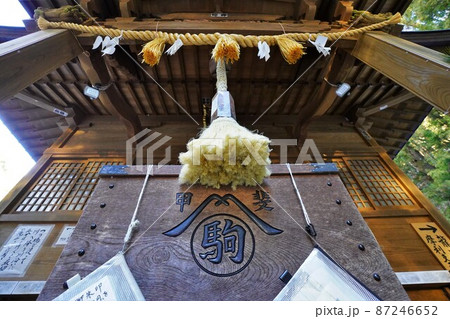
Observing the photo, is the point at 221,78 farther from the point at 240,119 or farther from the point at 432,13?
the point at 432,13

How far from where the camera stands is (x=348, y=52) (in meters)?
3.41

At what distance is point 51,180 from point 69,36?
3.31 metres

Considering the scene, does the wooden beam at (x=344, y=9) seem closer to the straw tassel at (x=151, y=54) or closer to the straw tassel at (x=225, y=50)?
the straw tassel at (x=225, y=50)

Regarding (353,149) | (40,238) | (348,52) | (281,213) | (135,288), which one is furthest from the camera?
(353,149)

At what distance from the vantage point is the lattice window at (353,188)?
453 cm

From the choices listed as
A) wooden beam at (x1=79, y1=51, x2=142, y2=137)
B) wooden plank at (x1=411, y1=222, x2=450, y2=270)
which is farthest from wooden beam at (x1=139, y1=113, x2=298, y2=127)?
wooden plank at (x1=411, y1=222, x2=450, y2=270)

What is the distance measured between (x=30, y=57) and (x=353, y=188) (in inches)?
231

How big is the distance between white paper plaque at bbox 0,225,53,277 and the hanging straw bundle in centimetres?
371

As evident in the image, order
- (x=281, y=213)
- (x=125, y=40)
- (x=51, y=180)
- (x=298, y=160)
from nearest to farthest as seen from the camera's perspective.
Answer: (x=281, y=213)
(x=125, y=40)
(x=51, y=180)
(x=298, y=160)

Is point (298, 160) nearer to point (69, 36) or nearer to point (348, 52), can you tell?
point (348, 52)

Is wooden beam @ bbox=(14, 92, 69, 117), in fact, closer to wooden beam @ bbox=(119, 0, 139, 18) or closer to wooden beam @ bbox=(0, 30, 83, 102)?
wooden beam @ bbox=(0, 30, 83, 102)

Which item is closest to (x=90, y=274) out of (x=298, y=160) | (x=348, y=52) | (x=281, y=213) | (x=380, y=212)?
(x=281, y=213)

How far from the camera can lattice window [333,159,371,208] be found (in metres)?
4.53

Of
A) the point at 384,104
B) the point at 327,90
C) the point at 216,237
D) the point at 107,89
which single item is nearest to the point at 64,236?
the point at 107,89
